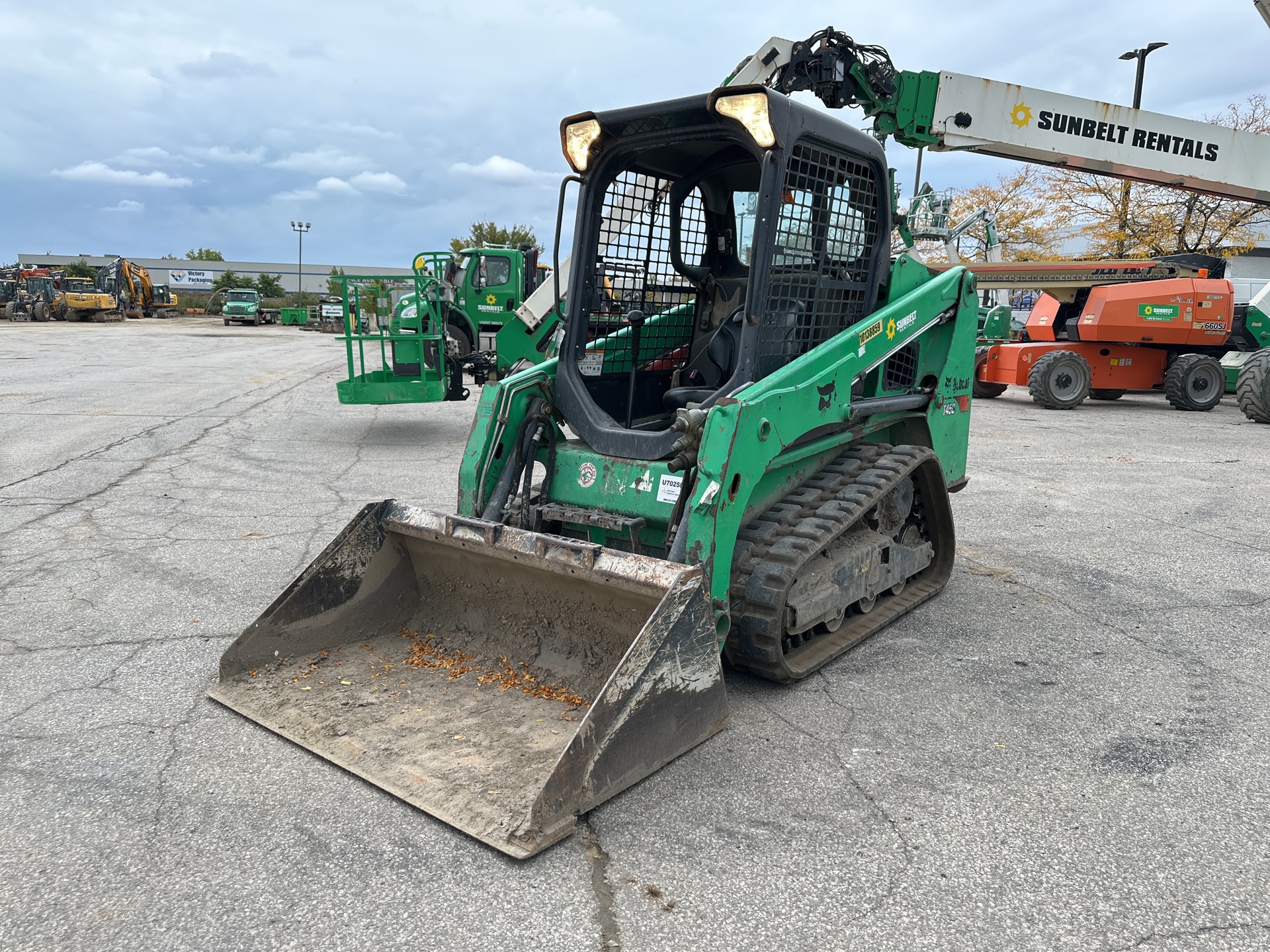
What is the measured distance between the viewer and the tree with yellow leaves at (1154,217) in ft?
74.1

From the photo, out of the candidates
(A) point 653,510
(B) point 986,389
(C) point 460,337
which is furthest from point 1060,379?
(A) point 653,510

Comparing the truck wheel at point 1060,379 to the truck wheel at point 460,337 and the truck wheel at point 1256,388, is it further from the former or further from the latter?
the truck wheel at point 460,337

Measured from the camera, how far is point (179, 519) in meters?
6.80

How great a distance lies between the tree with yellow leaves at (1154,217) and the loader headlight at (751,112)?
21812 millimetres

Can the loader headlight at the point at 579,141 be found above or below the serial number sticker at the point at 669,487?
above

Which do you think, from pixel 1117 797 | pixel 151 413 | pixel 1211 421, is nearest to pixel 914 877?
pixel 1117 797

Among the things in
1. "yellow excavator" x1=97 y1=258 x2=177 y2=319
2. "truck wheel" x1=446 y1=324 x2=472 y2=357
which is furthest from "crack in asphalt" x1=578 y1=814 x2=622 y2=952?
"yellow excavator" x1=97 y1=258 x2=177 y2=319

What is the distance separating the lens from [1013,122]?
9.10 m

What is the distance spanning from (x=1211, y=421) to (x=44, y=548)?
14.9m

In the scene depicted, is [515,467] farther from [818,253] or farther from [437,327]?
[437,327]

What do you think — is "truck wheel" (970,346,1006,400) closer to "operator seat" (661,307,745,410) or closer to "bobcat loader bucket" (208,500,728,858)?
"operator seat" (661,307,745,410)

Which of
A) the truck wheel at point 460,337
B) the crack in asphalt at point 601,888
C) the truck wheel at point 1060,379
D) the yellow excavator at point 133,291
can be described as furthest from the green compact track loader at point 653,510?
the yellow excavator at point 133,291

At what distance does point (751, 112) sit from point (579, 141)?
100 cm

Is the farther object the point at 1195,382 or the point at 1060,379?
the point at 1195,382
